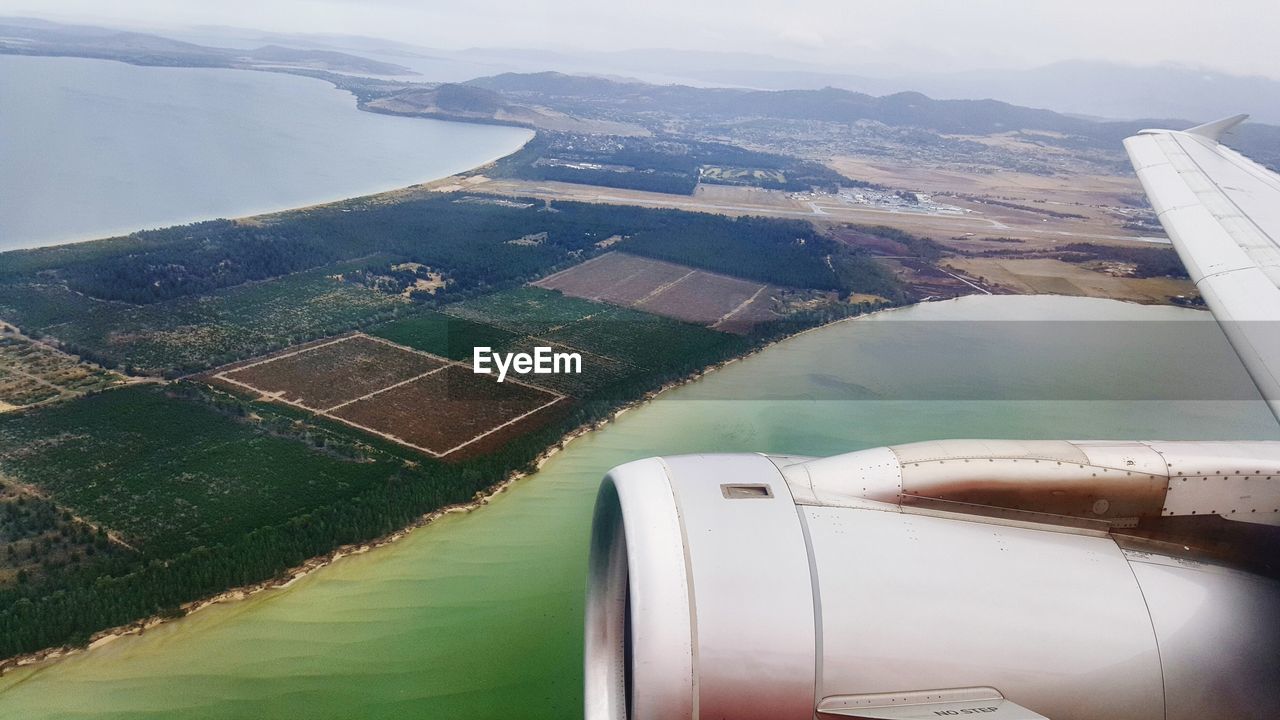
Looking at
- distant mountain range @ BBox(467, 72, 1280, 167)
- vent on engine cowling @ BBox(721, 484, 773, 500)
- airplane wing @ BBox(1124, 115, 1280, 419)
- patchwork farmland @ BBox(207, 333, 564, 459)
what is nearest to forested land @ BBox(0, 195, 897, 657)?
patchwork farmland @ BBox(207, 333, 564, 459)

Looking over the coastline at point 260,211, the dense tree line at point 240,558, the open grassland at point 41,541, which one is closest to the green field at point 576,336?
the dense tree line at point 240,558

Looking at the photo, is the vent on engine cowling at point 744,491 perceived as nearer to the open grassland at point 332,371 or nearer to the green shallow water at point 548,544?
the green shallow water at point 548,544

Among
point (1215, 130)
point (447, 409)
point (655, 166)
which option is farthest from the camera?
point (655, 166)

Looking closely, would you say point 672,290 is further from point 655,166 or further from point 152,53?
point 152,53

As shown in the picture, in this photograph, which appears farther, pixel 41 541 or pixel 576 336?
pixel 576 336

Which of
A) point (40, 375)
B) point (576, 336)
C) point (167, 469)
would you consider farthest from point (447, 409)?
point (40, 375)

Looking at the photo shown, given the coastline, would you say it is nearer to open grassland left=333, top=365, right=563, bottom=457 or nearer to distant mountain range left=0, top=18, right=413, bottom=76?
open grassland left=333, top=365, right=563, bottom=457

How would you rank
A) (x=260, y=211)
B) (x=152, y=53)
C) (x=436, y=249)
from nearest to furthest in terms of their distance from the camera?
(x=436, y=249) < (x=260, y=211) < (x=152, y=53)
